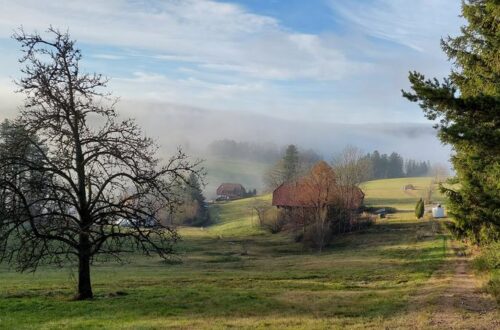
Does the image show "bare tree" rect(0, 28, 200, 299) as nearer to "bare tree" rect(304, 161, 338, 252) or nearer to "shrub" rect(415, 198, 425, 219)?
"bare tree" rect(304, 161, 338, 252)

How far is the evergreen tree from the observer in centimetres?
1079

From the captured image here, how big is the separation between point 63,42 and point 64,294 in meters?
12.0

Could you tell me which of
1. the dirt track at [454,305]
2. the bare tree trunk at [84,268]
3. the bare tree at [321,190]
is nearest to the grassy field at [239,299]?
the bare tree trunk at [84,268]

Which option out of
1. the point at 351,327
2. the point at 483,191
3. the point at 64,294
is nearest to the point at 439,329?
the point at 351,327

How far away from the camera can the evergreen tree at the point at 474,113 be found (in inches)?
425

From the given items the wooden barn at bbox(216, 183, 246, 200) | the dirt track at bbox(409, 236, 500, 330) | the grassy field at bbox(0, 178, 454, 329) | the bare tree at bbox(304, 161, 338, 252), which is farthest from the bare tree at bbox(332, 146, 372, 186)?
the wooden barn at bbox(216, 183, 246, 200)

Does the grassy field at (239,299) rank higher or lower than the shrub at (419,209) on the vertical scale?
lower

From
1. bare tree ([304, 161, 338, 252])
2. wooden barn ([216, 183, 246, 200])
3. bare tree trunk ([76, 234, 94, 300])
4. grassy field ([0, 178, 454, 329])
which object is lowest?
grassy field ([0, 178, 454, 329])

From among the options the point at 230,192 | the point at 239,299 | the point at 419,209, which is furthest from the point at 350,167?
the point at 230,192

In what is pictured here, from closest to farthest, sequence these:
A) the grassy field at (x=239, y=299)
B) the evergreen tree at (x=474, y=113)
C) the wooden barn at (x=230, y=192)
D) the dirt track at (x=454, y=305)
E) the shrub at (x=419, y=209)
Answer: the evergreen tree at (x=474, y=113) < the dirt track at (x=454, y=305) < the grassy field at (x=239, y=299) < the shrub at (x=419, y=209) < the wooden barn at (x=230, y=192)

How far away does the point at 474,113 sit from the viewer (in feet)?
→ 36.8

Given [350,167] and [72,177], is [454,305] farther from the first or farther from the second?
[350,167]

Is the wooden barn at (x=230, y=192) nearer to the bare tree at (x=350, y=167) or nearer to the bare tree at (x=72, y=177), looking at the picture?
the bare tree at (x=350, y=167)

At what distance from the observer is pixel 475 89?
1978 centimetres
